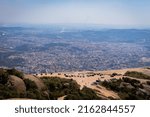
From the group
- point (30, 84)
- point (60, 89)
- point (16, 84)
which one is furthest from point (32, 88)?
point (60, 89)

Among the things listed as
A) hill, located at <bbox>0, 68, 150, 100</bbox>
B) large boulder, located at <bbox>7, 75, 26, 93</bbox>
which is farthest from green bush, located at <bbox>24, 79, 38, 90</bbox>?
large boulder, located at <bbox>7, 75, 26, 93</bbox>

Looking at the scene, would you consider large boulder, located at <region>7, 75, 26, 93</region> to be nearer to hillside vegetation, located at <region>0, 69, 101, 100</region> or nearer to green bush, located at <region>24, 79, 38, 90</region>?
hillside vegetation, located at <region>0, 69, 101, 100</region>

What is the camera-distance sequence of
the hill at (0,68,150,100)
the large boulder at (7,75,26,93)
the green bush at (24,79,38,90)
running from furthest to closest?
1. the green bush at (24,79,38,90)
2. the large boulder at (7,75,26,93)
3. the hill at (0,68,150,100)

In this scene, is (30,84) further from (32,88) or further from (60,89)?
(60,89)

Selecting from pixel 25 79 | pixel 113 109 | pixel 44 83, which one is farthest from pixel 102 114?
pixel 44 83

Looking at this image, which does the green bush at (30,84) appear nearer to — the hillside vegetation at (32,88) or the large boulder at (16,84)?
the hillside vegetation at (32,88)

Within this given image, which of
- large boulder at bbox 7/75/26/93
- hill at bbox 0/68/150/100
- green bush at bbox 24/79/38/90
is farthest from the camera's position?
green bush at bbox 24/79/38/90

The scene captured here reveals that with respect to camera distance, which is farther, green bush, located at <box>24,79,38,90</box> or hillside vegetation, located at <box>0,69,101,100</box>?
green bush, located at <box>24,79,38,90</box>

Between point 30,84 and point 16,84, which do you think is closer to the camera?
point 16,84

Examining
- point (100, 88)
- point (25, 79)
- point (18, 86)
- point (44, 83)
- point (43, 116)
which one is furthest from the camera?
point (100, 88)

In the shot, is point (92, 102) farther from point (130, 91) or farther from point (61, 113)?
point (130, 91)

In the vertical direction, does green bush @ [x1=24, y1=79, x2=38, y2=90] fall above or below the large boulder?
below
